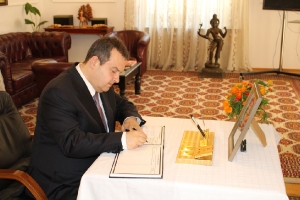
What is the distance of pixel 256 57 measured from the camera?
7.64 metres

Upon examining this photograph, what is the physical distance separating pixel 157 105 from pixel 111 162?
3.71 meters

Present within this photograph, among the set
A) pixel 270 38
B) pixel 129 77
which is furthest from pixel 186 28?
pixel 129 77

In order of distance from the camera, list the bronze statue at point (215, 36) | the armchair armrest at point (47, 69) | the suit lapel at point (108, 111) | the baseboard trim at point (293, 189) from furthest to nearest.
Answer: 1. the bronze statue at point (215, 36)
2. the armchair armrest at point (47, 69)
3. the baseboard trim at point (293, 189)
4. the suit lapel at point (108, 111)

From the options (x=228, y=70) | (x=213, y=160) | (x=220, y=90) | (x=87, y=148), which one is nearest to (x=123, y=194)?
(x=87, y=148)

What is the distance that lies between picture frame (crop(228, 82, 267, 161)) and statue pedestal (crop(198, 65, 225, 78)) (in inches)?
195

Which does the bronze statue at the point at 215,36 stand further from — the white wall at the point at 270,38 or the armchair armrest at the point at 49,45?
the armchair armrest at the point at 49,45

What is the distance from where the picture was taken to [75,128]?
2025mm

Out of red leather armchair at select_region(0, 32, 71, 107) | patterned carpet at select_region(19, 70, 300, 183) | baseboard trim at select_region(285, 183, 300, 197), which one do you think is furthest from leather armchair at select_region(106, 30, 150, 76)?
baseboard trim at select_region(285, 183, 300, 197)

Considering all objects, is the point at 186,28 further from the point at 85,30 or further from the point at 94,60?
the point at 94,60

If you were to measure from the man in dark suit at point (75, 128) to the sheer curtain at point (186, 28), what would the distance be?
18.2ft

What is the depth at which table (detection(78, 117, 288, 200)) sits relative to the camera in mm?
1688

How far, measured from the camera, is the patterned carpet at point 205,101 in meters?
4.47

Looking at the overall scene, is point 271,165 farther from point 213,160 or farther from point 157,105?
point 157,105

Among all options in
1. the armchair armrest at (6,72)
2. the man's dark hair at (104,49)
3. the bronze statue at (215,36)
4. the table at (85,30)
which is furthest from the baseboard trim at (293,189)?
the table at (85,30)
